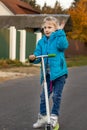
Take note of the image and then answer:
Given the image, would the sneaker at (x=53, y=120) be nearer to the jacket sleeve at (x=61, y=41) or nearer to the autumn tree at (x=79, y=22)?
the jacket sleeve at (x=61, y=41)

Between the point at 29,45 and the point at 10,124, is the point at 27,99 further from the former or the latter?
the point at 29,45

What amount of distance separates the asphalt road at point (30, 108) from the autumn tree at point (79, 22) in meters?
31.3

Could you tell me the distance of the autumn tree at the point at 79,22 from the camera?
44.5 m

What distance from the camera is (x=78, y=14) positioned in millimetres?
45062

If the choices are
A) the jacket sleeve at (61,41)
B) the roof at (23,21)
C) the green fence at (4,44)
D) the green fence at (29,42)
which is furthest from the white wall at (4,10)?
the jacket sleeve at (61,41)

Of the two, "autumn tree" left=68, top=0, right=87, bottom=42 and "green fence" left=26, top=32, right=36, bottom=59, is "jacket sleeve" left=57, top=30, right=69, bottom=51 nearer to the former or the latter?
"green fence" left=26, top=32, right=36, bottom=59

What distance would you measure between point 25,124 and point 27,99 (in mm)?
3368

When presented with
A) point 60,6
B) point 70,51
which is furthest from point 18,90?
point 60,6

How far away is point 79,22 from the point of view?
45.1 metres

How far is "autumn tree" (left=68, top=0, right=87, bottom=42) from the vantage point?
4453cm

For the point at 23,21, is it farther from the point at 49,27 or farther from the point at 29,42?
the point at 49,27

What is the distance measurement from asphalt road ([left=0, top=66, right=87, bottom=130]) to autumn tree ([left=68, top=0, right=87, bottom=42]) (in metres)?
31.3

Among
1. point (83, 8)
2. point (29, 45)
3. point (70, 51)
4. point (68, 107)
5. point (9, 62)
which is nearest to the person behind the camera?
point (68, 107)

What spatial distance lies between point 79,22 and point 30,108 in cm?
3633
